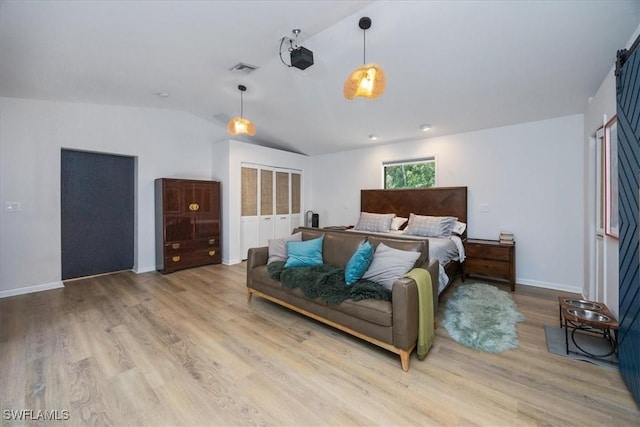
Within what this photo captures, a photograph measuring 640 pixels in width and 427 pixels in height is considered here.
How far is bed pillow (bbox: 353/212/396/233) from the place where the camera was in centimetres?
466

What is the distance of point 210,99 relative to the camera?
4.34m

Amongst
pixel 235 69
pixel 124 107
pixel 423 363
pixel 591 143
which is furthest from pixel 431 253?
pixel 124 107

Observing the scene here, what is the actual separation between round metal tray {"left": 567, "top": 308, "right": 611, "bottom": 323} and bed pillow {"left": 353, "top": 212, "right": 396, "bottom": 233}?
2.66 meters

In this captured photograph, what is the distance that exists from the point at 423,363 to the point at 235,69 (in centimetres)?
Result: 382

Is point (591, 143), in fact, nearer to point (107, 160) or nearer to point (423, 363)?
point (423, 363)

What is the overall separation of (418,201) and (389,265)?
9.05 feet

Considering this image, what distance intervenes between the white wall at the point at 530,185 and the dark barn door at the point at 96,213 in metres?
5.43

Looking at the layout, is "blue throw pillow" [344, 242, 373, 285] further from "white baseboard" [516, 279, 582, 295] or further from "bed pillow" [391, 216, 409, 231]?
"white baseboard" [516, 279, 582, 295]

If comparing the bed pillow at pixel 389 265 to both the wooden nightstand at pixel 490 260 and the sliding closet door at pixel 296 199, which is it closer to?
the wooden nightstand at pixel 490 260

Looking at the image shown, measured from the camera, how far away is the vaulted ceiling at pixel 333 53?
2.19m

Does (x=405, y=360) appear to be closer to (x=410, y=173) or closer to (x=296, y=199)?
(x=410, y=173)

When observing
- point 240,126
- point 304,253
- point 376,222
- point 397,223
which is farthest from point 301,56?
point 397,223

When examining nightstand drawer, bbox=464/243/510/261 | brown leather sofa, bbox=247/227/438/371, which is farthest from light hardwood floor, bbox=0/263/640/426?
nightstand drawer, bbox=464/243/510/261

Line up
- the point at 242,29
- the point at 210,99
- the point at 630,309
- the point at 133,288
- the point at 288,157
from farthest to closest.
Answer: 1. the point at 288,157
2. the point at 210,99
3. the point at 133,288
4. the point at 242,29
5. the point at 630,309
